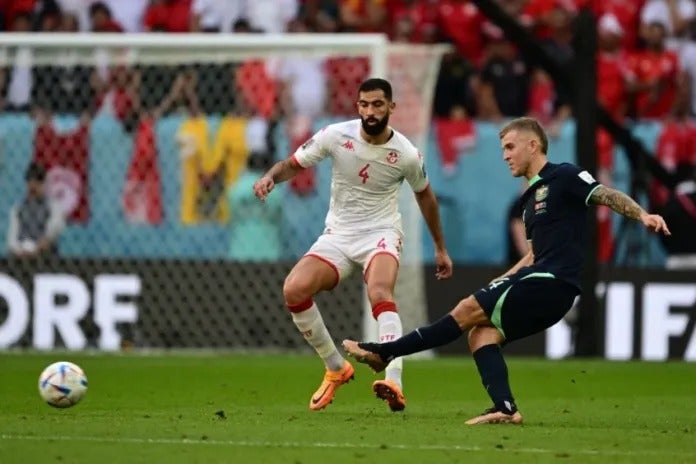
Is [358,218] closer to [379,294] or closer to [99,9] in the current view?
[379,294]

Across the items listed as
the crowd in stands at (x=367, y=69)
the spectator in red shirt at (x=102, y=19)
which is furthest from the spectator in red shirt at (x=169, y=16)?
the spectator in red shirt at (x=102, y=19)

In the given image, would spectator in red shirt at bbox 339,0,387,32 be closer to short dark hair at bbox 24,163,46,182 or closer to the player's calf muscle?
short dark hair at bbox 24,163,46,182

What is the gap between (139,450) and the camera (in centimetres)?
820

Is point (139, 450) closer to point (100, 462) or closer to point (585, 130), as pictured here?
point (100, 462)

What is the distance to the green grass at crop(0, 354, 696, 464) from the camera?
8164 millimetres

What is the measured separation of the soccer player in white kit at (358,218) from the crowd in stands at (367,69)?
692cm

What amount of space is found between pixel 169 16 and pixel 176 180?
3817 millimetres

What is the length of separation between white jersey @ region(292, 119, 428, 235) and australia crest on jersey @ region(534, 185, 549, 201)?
172cm

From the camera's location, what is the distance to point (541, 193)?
31.8 ft

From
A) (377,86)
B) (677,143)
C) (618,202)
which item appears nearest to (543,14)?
(677,143)

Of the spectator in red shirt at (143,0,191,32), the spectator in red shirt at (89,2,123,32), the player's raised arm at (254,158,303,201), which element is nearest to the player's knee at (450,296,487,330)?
the player's raised arm at (254,158,303,201)

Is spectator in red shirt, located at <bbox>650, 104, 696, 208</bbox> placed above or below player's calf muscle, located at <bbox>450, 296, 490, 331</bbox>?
above

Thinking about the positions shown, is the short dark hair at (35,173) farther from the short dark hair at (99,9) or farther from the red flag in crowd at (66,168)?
the short dark hair at (99,9)

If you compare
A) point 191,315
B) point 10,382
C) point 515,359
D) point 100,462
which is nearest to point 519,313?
point 100,462
